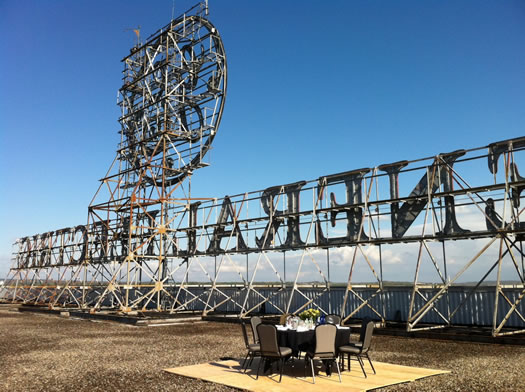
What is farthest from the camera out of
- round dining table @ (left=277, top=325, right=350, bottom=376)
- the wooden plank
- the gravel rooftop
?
round dining table @ (left=277, top=325, right=350, bottom=376)

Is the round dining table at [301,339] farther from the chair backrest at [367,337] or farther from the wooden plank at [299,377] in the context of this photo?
the wooden plank at [299,377]

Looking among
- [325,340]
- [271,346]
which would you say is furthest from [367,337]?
[271,346]

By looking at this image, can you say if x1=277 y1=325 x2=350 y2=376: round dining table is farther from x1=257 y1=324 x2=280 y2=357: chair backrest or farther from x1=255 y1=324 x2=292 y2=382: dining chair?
x1=257 y1=324 x2=280 y2=357: chair backrest

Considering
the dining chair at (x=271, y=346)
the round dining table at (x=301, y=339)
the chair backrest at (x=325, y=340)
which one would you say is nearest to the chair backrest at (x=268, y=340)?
the dining chair at (x=271, y=346)

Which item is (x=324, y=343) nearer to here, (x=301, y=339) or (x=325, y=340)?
(x=325, y=340)

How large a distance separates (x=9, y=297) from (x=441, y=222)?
4585 cm

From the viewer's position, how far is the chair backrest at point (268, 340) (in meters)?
8.97

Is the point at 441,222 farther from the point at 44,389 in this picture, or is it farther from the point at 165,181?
the point at 165,181

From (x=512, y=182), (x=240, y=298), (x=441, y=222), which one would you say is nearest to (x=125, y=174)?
(x=240, y=298)

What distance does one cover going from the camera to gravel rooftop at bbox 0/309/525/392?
8.56 m

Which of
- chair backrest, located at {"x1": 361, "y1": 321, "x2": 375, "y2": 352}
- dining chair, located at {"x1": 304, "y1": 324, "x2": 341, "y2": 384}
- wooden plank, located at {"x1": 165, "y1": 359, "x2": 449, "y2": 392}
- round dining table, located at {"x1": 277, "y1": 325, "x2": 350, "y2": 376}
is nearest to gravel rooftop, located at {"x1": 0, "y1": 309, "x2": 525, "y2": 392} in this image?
wooden plank, located at {"x1": 165, "y1": 359, "x2": 449, "y2": 392}

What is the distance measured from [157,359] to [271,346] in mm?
3901

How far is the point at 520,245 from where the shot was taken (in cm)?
1496

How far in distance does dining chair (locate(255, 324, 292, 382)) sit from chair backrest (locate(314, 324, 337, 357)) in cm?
Answer: 64
